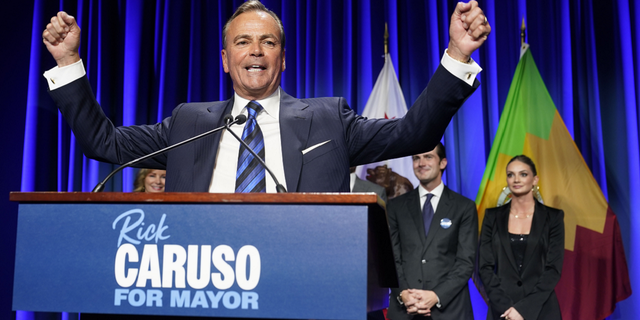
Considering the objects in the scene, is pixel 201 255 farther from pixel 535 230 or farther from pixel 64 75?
pixel 535 230

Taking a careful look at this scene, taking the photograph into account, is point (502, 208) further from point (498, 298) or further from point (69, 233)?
point (69, 233)

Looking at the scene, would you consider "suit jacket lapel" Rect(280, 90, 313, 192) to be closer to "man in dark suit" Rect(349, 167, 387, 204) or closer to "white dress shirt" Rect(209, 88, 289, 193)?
"white dress shirt" Rect(209, 88, 289, 193)

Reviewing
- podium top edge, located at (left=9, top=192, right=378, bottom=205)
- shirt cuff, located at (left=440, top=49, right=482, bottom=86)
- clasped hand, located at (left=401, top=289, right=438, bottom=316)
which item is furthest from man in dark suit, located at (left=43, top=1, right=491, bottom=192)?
clasped hand, located at (left=401, top=289, right=438, bottom=316)

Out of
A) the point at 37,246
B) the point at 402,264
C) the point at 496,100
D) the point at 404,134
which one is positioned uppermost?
the point at 496,100

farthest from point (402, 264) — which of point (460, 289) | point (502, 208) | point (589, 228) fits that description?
point (589, 228)

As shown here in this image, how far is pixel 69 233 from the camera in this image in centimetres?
102

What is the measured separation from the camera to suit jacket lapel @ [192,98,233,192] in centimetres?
137

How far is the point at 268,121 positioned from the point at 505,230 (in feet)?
7.99

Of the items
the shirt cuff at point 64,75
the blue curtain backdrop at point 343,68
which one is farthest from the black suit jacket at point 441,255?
the shirt cuff at point 64,75

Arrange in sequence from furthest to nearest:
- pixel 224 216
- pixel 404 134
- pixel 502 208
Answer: pixel 502 208
pixel 404 134
pixel 224 216

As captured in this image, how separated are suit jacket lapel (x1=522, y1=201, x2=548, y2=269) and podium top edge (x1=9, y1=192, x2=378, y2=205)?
2713mm

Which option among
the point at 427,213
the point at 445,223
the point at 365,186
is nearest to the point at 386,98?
the point at 365,186

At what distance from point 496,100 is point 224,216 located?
369 centimetres

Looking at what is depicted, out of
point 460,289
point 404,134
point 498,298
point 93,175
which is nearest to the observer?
point 404,134
